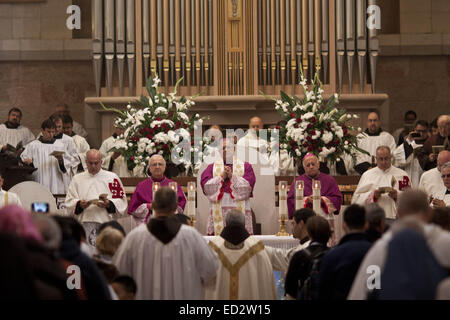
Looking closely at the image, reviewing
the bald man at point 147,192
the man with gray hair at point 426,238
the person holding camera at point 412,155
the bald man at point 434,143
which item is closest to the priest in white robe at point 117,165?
the bald man at point 147,192

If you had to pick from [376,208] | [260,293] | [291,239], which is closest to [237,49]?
[291,239]

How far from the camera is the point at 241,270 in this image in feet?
25.1

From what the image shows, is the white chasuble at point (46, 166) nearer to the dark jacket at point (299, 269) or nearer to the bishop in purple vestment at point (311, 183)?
the bishop in purple vestment at point (311, 183)

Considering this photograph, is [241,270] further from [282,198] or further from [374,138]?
[374,138]

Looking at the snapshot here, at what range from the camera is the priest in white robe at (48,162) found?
1296cm

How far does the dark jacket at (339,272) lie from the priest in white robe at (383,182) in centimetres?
478

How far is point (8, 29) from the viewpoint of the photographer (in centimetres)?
1684

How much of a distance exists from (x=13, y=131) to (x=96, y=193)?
4401 mm

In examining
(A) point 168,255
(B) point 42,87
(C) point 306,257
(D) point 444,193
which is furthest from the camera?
(B) point 42,87

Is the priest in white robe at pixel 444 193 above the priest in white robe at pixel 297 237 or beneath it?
above

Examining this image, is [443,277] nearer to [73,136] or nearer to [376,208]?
[376,208]

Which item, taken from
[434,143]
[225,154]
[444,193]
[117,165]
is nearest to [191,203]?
[225,154]
